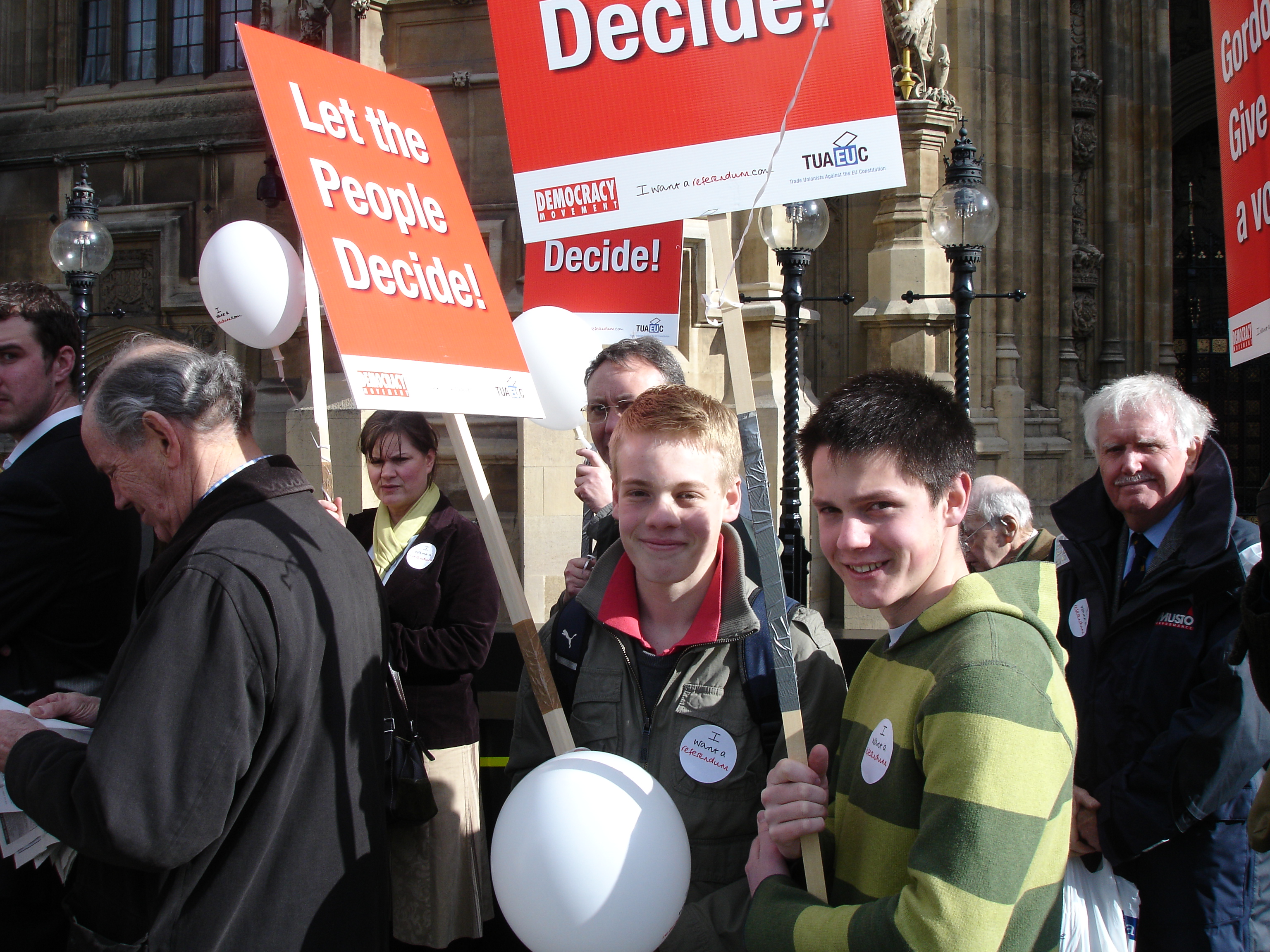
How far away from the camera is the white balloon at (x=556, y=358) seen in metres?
3.29

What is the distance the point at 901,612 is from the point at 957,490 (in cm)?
21

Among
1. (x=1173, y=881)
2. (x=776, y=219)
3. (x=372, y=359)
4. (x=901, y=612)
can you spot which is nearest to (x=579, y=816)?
(x=901, y=612)

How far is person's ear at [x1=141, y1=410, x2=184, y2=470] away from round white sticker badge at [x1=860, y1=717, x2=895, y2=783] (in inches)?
52.3

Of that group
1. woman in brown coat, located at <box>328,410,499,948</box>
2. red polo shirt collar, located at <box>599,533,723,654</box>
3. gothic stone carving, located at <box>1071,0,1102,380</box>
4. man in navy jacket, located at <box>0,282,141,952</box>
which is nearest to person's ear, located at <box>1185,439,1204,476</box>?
red polo shirt collar, located at <box>599,533,723,654</box>

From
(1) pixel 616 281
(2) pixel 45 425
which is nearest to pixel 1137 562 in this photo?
(1) pixel 616 281

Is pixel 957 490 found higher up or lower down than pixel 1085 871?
higher up

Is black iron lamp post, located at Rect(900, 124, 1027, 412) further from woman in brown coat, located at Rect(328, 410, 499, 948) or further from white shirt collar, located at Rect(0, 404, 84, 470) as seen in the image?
white shirt collar, located at Rect(0, 404, 84, 470)

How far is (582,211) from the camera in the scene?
2449 millimetres

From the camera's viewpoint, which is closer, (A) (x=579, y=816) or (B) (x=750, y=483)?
(A) (x=579, y=816)

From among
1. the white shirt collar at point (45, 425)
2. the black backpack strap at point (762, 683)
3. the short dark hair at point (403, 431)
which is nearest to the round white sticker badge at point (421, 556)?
the short dark hair at point (403, 431)

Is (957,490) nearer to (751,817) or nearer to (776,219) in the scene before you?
(751,817)

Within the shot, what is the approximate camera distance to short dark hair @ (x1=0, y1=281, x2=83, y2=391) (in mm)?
2668

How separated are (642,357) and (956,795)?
1826 millimetres

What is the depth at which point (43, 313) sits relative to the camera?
2.71 meters
